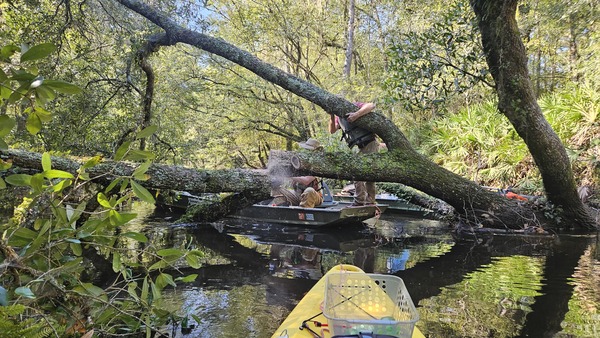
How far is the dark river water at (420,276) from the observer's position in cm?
339

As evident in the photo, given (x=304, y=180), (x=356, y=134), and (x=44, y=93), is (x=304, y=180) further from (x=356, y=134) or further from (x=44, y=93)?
(x=44, y=93)

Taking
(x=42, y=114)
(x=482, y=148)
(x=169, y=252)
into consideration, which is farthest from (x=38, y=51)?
(x=482, y=148)

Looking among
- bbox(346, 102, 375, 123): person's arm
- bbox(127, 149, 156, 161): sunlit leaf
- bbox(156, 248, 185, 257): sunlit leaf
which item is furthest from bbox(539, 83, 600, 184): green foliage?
bbox(127, 149, 156, 161): sunlit leaf

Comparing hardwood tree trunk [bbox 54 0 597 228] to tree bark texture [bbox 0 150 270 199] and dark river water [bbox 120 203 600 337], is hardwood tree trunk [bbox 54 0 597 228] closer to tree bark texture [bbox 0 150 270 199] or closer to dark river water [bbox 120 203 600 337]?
dark river water [bbox 120 203 600 337]

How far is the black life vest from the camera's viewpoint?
741 cm

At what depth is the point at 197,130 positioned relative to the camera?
1555 cm

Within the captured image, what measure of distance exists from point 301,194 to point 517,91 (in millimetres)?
4372

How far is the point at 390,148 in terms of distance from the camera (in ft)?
22.9

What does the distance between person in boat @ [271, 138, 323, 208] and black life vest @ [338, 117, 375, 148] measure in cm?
124

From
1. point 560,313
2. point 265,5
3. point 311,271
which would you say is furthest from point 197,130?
point 560,313

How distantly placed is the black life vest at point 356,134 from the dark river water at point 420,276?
1.81 meters

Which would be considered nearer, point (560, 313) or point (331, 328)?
point (331, 328)

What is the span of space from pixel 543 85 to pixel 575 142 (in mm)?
8386

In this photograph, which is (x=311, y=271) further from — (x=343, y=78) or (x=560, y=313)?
(x=343, y=78)
